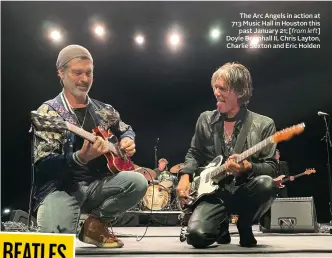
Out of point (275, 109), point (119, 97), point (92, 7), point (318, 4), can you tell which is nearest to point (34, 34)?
point (92, 7)

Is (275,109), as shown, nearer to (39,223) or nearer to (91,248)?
(91,248)

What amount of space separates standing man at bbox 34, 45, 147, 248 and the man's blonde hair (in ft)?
2.29

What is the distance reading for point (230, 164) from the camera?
254cm

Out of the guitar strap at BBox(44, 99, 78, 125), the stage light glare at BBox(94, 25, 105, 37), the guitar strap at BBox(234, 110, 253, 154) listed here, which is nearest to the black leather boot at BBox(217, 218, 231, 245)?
the guitar strap at BBox(234, 110, 253, 154)

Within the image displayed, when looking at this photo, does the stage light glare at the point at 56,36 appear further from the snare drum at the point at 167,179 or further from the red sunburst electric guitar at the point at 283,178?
the red sunburst electric guitar at the point at 283,178

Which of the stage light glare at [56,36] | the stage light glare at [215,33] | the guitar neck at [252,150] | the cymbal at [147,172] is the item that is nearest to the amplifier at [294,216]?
the guitar neck at [252,150]

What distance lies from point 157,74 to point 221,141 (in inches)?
23.1

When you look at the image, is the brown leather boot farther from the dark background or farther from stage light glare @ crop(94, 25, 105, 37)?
stage light glare @ crop(94, 25, 105, 37)

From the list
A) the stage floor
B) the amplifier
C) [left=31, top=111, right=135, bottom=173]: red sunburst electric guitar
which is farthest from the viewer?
the amplifier

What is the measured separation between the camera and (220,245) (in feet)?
8.55

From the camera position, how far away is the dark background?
9.10 feet

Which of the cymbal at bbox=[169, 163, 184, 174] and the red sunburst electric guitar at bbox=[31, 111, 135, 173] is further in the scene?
the cymbal at bbox=[169, 163, 184, 174]

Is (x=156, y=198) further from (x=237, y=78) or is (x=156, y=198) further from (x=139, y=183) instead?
(x=237, y=78)

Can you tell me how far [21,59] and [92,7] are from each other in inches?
21.7
